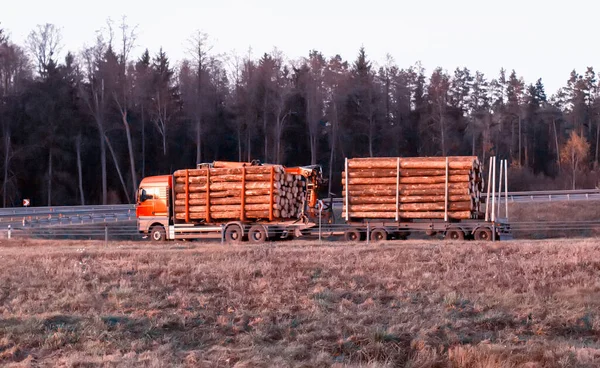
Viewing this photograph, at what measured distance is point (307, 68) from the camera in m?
72.9

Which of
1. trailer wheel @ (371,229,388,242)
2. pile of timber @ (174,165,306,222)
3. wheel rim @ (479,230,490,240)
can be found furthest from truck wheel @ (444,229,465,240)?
pile of timber @ (174,165,306,222)

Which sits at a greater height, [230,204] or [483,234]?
[230,204]

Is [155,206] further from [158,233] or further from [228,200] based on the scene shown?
[228,200]

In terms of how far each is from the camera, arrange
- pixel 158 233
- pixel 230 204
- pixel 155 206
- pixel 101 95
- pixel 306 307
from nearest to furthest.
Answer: pixel 306 307 → pixel 230 204 → pixel 158 233 → pixel 155 206 → pixel 101 95

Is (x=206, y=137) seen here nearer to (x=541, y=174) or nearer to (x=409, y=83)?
(x=409, y=83)

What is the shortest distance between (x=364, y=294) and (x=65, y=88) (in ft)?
162

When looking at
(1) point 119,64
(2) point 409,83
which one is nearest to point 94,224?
(1) point 119,64

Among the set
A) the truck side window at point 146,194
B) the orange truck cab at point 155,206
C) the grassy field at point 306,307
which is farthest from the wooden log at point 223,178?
the grassy field at point 306,307

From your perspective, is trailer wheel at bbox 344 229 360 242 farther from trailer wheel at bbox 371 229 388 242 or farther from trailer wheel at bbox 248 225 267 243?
trailer wheel at bbox 248 225 267 243

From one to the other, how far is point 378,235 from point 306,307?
14370mm

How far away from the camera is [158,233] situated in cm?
3231

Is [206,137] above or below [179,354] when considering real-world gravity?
above

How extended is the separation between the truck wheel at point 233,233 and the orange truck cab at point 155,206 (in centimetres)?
292

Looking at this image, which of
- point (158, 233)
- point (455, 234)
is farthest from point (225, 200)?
point (455, 234)
